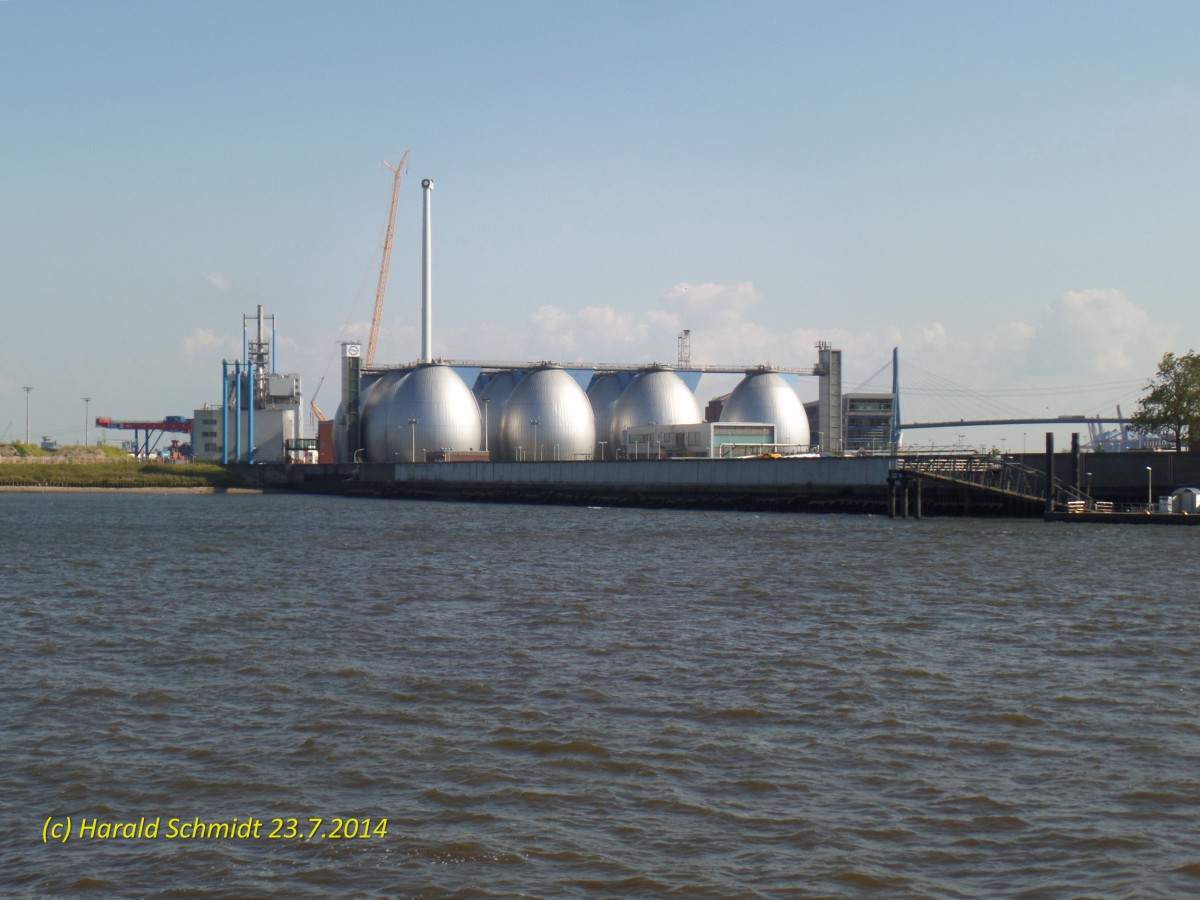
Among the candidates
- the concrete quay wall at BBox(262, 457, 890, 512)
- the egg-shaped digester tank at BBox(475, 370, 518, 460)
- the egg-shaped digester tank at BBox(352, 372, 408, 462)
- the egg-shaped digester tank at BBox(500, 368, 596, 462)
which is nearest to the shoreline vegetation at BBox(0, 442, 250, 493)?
the concrete quay wall at BBox(262, 457, 890, 512)

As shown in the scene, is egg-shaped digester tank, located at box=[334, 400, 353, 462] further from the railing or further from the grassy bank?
the railing

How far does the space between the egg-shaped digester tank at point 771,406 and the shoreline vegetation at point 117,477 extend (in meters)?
49.0

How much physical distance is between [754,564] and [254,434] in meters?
100

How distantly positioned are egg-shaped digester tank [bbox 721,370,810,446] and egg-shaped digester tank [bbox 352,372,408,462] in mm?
32939

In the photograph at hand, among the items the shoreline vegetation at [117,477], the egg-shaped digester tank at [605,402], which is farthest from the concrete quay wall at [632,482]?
the egg-shaped digester tank at [605,402]

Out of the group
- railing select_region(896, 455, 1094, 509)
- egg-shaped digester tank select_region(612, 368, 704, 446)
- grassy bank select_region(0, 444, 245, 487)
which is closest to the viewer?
railing select_region(896, 455, 1094, 509)

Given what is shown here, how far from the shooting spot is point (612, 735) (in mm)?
14266

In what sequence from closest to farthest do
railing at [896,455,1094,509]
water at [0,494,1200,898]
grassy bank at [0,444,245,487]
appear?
water at [0,494,1200,898] → railing at [896,455,1094,509] → grassy bank at [0,444,245,487]

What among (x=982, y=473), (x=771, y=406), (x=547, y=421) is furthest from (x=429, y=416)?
(x=982, y=473)

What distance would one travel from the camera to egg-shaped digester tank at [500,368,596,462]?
114 m

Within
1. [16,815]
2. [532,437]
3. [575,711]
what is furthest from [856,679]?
[532,437]

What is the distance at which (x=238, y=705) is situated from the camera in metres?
16.1

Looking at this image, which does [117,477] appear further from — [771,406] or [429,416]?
[771,406]

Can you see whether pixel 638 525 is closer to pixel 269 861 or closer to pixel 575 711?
pixel 575 711
